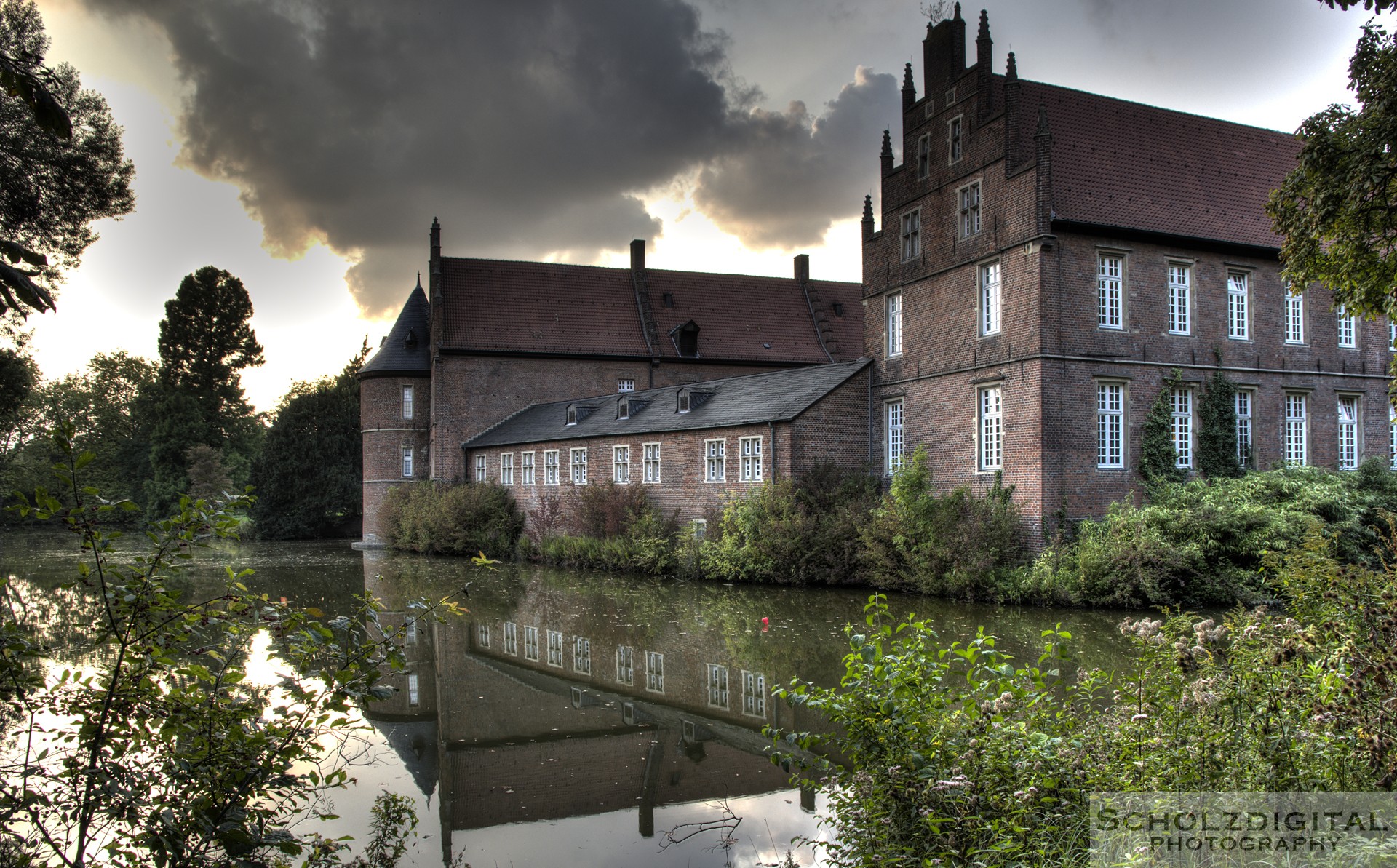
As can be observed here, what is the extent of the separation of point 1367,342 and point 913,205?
11.1m

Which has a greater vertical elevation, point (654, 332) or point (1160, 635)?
point (654, 332)

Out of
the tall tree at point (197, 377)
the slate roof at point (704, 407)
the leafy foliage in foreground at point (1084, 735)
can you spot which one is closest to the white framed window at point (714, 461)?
the slate roof at point (704, 407)

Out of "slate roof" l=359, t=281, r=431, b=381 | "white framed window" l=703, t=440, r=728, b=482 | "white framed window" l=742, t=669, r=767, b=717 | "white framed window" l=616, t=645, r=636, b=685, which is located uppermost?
"slate roof" l=359, t=281, r=431, b=381

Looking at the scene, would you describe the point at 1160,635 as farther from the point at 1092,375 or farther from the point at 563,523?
the point at 563,523

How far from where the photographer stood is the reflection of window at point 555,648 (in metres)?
12.1

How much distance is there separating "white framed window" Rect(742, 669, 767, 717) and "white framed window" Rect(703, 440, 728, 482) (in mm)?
13633

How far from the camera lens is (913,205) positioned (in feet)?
75.0

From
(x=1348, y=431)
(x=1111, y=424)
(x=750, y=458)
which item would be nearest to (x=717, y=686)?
(x=1111, y=424)

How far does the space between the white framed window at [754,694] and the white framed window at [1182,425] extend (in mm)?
13308

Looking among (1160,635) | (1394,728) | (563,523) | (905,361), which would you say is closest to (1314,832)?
(1394,728)

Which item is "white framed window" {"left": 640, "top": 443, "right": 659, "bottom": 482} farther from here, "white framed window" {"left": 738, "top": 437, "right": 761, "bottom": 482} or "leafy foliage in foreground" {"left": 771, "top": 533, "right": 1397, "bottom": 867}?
"leafy foliage in foreground" {"left": 771, "top": 533, "right": 1397, "bottom": 867}

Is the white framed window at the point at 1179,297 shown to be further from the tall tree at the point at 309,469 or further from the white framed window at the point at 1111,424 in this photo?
the tall tree at the point at 309,469

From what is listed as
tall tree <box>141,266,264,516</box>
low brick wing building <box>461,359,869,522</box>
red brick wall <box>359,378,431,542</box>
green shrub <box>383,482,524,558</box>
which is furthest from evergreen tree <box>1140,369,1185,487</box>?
tall tree <box>141,266,264,516</box>

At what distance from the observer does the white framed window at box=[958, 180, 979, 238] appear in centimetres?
2084
